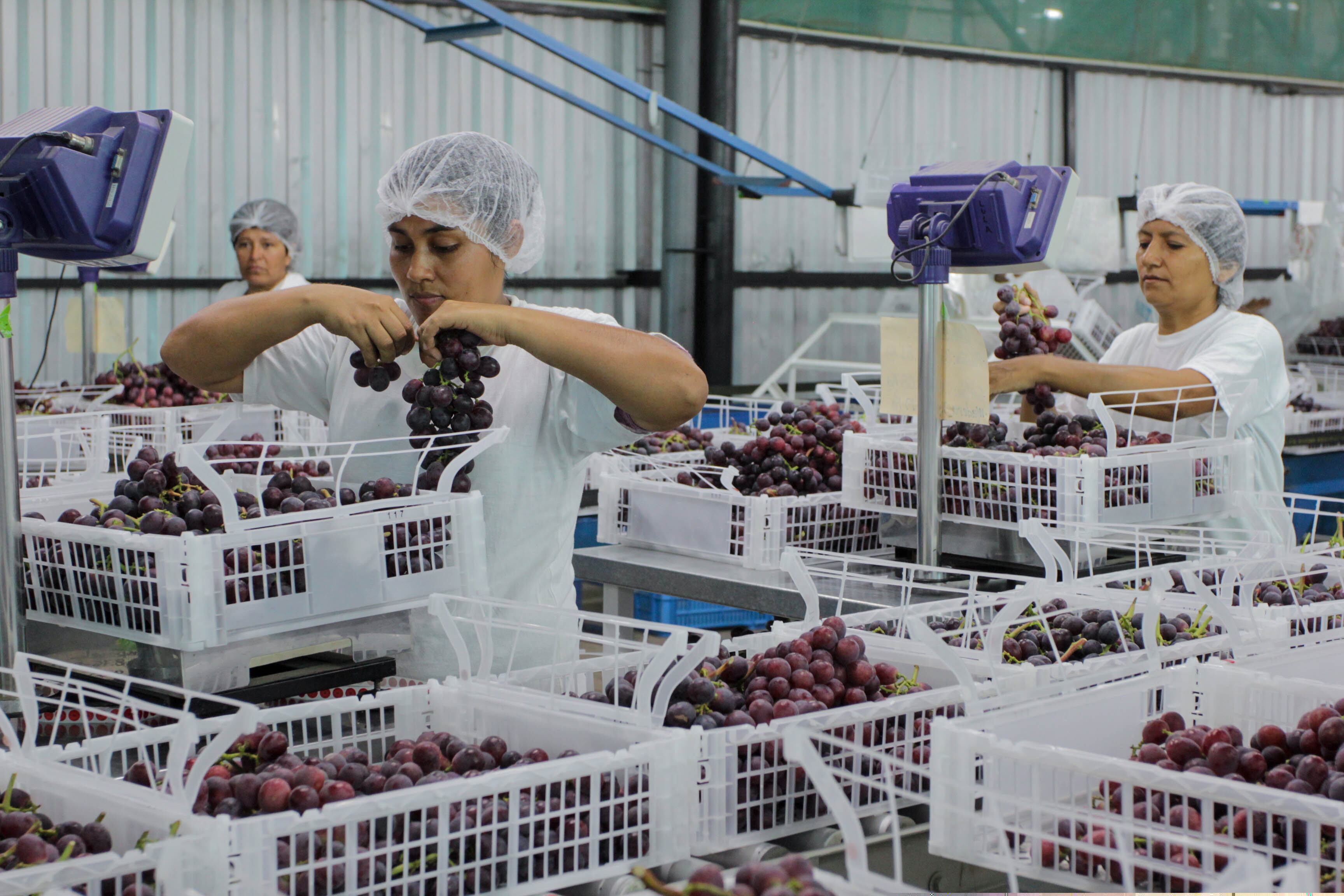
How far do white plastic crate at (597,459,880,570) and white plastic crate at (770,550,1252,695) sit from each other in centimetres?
67

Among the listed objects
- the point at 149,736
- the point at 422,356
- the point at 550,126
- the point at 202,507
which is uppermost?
the point at 550,126

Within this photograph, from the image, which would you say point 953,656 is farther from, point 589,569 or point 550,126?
point 550,126

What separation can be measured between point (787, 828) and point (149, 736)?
62 centimetres

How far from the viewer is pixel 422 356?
204 cm

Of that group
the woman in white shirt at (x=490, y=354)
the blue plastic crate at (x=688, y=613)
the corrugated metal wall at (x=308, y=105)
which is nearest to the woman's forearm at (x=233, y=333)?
the woman in white shirt at (x=490, y=354)

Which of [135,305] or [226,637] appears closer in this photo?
[226,637]

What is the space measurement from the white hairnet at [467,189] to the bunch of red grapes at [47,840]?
1.11 m

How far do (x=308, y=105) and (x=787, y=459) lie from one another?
4506mm

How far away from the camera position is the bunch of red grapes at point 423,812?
1.21 m

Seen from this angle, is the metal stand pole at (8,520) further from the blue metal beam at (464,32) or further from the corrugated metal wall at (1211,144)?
the corrugated metal wall at (1211,144)

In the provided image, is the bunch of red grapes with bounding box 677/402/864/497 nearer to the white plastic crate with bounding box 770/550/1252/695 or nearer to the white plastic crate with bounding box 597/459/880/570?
the white plastic crate with bounding box 597/459/880/570

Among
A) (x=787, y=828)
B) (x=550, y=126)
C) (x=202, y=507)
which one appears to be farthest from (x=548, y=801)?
(x=550, y=126)

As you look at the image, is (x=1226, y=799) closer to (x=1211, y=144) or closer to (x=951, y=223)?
(x=951, y=223)

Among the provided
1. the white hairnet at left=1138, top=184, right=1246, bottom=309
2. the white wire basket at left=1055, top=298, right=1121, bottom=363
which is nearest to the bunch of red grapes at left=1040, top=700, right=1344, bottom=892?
the white hairnet at left=1138, top=184, right=1246, bottom=309
